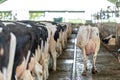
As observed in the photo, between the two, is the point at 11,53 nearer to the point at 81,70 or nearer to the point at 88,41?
the point at 88,41

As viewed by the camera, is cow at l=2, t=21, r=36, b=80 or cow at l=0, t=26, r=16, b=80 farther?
cow at l=2, t=21, r=36, b=80

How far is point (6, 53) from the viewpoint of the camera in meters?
2.84

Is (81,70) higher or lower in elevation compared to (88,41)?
lower

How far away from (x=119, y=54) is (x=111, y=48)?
2.60 meters

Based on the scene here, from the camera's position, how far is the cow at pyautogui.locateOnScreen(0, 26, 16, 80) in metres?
2.80

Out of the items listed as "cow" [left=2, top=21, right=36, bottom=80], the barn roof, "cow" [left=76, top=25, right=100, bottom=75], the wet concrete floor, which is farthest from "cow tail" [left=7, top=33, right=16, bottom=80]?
the barn roof

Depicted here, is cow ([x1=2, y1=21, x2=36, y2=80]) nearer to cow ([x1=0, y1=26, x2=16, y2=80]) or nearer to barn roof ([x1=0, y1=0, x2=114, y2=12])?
cow ([x1=0, y1=26, x2=16, y2=80])

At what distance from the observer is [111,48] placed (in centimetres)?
1292

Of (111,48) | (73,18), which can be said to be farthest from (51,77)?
(73,18)

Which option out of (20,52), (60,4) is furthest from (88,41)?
(60,4)

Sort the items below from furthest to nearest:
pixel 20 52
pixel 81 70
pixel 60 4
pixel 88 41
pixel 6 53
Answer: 1. pixel 60 4
2. pixel 81 70
3. pixel 88 41
4. pixel 20 52
5. pixel 6 53

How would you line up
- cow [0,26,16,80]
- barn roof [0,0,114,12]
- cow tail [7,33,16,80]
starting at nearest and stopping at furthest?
cow [0,26,16,80] → cow tail [7,33,16,80] → barn roof [0,0,114,12]

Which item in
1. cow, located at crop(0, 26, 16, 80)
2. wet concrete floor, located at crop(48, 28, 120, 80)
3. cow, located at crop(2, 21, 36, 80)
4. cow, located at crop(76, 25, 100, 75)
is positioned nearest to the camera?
cow, located at crop(0, 26, 16, 80)

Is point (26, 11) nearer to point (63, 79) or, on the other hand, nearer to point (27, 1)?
point (27, 1)
